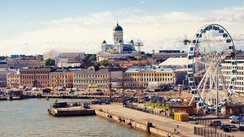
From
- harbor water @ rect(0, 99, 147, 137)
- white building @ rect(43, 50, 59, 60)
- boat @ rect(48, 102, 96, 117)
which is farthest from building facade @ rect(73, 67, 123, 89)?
white building @ rect(43, 50, 59, 60)

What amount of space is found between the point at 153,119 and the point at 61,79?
4301cm

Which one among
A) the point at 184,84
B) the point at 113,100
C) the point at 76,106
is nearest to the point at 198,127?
the point at 76,106

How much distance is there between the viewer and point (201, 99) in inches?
1385

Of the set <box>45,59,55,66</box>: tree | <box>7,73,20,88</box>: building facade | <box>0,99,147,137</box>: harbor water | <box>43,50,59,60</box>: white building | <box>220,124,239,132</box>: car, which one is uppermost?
<box>43,50,59,60</box>: white building

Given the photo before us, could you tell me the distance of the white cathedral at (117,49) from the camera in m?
101

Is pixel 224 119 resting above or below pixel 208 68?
below

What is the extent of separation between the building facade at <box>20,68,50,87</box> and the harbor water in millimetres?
33270

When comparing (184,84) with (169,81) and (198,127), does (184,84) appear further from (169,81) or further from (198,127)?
(198,127)

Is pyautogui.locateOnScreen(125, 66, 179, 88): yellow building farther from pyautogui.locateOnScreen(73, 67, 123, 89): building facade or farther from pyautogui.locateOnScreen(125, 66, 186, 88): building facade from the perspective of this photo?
pyautogui.locateOnScreen(73, 67, 123, 89): building facade

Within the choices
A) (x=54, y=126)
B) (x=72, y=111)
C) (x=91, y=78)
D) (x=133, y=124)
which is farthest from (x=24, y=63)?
(x=133, y=124)

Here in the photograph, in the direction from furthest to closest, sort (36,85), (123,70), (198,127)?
(36,85) < (123,70) < (198,127)

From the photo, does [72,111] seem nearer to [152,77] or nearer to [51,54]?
[152,77]

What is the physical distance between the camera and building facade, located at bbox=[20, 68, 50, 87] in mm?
76562

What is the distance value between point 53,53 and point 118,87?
1887 inches
